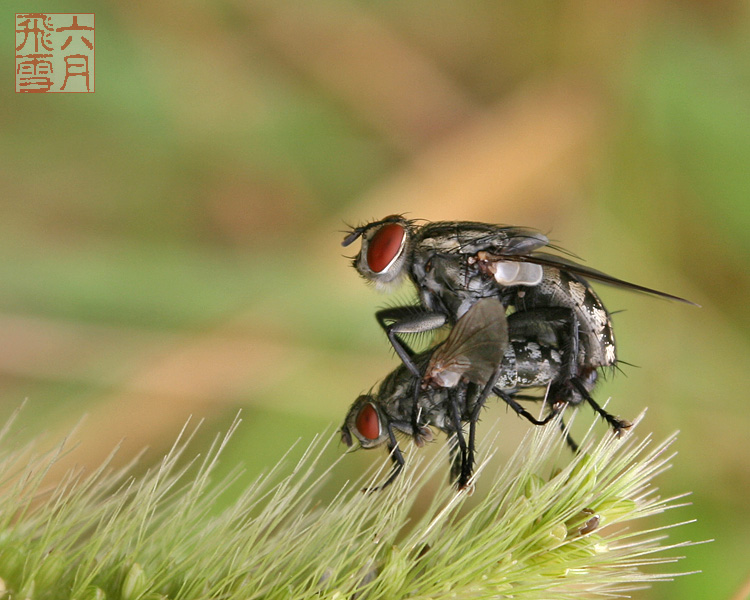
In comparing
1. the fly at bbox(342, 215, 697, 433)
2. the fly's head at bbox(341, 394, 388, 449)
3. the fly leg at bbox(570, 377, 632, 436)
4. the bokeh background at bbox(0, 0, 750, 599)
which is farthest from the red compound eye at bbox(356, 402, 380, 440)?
the bokeh background at bbox(0, 0, 750, 599)

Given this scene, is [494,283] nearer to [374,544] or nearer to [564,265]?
[564,265]

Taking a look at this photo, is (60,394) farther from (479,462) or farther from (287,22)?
(479,462)

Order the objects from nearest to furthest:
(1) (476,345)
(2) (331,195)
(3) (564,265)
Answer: (1) (476,345), (3) (564,265), (2) (331,195)

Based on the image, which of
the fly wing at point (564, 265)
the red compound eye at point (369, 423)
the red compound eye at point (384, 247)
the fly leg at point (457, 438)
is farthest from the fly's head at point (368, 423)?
the fly wing at point (564, 265)

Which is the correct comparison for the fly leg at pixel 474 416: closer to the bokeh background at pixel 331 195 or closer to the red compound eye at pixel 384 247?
the red compound eye at pixel 384 247

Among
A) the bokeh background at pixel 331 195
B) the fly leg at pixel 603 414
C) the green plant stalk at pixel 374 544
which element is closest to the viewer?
the green plant stalk at pixel 374 544

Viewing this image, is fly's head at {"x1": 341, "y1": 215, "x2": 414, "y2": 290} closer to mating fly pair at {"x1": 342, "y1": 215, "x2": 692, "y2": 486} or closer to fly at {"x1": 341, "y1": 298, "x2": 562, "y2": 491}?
mating fly pair at {"x1": 342, "y1": 215, "x2": 692, "y2": 486}

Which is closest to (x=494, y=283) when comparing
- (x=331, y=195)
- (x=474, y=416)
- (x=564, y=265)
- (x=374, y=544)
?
(x=564, y=265)

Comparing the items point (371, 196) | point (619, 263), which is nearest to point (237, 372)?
point (371, 196)
